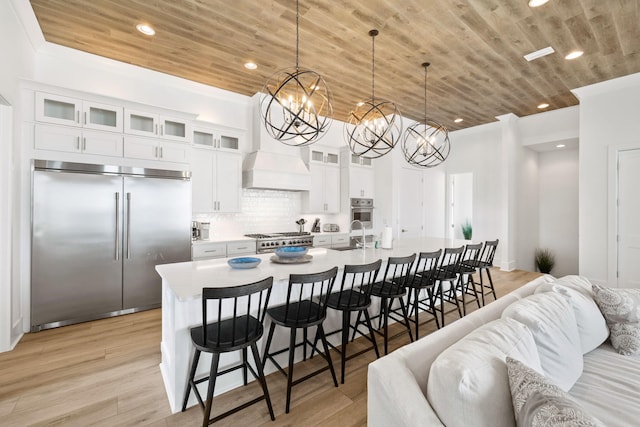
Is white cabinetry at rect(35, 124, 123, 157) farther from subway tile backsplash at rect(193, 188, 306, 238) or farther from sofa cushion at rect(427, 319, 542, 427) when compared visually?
sofa cushion at rect(427, 319, 542, 427)

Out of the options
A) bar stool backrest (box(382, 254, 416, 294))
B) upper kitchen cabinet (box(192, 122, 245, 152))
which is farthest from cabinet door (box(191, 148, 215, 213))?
bar stool backrest (box(382, 254, 416, 294))

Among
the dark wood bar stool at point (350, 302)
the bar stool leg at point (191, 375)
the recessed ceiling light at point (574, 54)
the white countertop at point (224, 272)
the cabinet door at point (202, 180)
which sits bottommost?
the bar stool leg at point (191, 375)

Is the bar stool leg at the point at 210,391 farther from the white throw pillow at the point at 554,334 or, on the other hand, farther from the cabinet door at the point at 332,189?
the cabinet door at the point at 332,189

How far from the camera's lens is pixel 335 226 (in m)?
5.74

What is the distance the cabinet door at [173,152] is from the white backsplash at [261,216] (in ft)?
3.28

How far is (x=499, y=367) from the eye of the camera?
104 cm

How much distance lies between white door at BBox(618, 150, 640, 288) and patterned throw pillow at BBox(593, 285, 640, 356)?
3.48 metres

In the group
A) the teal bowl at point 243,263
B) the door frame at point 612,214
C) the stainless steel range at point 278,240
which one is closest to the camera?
the teal bowl at point 243,263

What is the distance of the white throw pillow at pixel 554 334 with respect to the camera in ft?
4.52

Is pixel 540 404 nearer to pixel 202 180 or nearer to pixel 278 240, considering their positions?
pixel 278 240

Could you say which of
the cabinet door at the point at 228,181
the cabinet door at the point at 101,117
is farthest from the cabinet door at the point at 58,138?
the cabinet door at the point at 228,181

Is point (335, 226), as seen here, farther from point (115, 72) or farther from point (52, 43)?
point (52, 43)

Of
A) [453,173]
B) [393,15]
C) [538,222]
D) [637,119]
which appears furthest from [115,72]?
[538,222]

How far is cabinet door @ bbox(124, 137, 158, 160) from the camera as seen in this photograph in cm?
355
